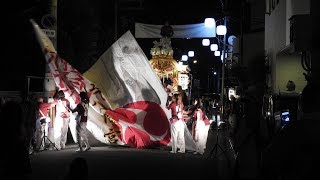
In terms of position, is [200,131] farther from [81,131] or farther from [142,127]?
[81,131]

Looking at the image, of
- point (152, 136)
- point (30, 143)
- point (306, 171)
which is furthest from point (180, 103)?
point (306, 171)

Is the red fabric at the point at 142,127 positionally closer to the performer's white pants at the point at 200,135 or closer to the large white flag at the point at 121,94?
the large white flag at the point at 121,94

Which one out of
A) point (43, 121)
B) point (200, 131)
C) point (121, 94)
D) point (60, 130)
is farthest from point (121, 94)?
Answer: point (200, 131)

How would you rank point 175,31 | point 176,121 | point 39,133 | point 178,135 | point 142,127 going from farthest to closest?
point 175,31
point 142,127
point 178,135
point 176,121
point 39,133

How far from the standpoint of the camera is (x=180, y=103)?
17.4 meters

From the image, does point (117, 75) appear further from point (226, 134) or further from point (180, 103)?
point (226, 134)

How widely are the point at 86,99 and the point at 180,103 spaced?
3.18 meters

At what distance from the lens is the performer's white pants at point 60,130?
17.4 metres

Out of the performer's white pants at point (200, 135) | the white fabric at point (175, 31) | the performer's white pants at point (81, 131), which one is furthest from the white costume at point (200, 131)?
the white fabric at point (175, 31)

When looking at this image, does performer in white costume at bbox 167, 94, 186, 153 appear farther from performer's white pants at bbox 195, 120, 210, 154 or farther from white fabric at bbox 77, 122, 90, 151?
white fabric at bbox 77, 122, 90, 151

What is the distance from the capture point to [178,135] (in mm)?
17562

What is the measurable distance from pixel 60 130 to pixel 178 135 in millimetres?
4062

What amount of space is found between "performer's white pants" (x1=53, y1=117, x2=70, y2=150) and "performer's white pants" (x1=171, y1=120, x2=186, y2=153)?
3657 mm

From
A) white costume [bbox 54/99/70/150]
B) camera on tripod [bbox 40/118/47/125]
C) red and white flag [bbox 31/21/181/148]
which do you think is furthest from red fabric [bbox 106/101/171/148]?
camera on tripod [bbox 40/118/47/125]
